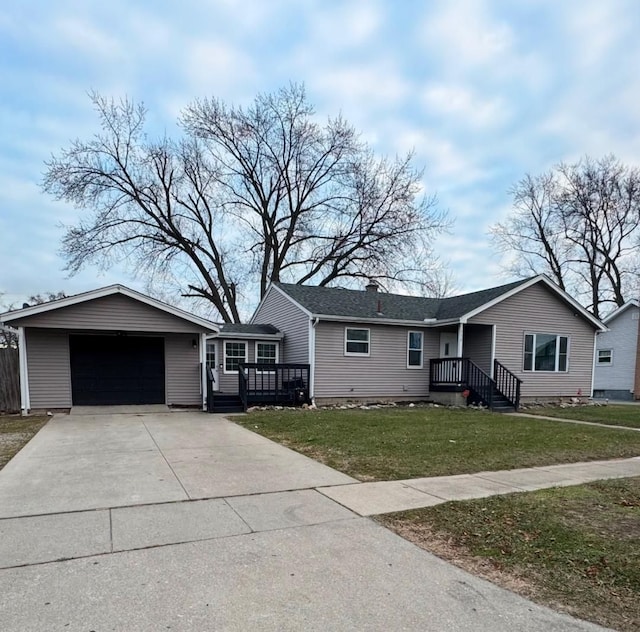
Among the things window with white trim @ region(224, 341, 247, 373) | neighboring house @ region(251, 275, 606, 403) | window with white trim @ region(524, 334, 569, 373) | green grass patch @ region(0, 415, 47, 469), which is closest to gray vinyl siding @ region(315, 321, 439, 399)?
A: neighboring house @ region(251, 275, 606, 403)

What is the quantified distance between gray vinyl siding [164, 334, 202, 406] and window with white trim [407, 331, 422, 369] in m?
7.58

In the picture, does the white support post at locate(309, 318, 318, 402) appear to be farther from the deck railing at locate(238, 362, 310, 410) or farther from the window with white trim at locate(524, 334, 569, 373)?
the window with white trim at locate(524, 334, 569, 373)

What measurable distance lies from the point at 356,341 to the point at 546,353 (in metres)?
7.80

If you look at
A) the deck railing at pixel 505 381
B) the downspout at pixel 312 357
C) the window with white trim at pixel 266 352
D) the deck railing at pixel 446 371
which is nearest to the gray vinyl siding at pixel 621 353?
the deck railing at pixel 505 381

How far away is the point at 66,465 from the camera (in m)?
6.44

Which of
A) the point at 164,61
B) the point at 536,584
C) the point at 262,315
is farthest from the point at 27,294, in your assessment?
the point at 536,584

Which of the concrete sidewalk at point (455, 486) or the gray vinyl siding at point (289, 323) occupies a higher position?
the gray vinyl siding at point (289, 323)

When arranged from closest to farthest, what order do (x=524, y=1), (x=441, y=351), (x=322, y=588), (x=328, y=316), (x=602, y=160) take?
(x=322, y=588) → (x=524, y=1) → (x=328, y=316) → (x=441, y=351) → (x=602, y=160)

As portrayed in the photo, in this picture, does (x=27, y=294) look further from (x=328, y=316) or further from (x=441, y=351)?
(x=441, y=351)

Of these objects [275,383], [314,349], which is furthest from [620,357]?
[275,383]

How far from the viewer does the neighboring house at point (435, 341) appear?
15492 mm

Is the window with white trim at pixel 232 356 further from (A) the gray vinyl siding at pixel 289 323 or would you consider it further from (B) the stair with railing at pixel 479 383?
(B) the stair with railing at pixel 479 383

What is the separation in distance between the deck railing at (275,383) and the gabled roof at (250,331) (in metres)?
1.47

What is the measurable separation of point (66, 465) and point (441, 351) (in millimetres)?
13714
